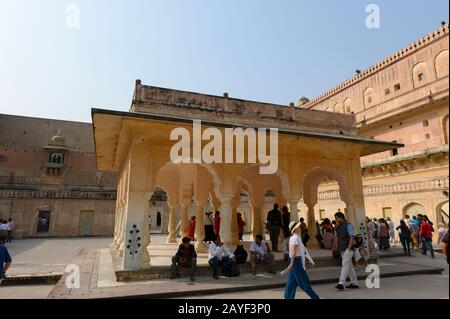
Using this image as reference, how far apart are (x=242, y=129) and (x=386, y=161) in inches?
611

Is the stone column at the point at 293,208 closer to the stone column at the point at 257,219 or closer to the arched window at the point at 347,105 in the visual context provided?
the stone column at the point at 257,219

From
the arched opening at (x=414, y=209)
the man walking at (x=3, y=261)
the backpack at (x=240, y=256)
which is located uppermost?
the arched opening at (x=414, y=209)

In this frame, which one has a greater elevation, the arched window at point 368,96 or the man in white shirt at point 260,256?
the arched window at point 368,96

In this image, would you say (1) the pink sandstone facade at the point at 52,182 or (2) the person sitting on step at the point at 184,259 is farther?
(1) the pink sandstone facade at the point at 52,182

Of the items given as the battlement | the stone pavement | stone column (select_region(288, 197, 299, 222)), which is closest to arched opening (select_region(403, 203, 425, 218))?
the battlement

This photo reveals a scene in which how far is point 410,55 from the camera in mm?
23109

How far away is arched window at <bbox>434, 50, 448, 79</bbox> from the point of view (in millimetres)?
20250

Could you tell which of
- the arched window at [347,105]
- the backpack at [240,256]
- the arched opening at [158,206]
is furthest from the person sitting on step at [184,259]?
the arched window at [347,105]

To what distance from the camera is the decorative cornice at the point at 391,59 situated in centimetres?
2109

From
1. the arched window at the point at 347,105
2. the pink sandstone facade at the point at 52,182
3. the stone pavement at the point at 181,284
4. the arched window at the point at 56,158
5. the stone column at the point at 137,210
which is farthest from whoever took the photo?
the arched window at the point at 56,158

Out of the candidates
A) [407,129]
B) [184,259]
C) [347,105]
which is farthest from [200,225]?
[347,105]

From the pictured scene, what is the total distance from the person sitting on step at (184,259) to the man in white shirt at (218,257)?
0.43 m

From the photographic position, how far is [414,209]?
55.8 feet

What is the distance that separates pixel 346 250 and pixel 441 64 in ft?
67.8
